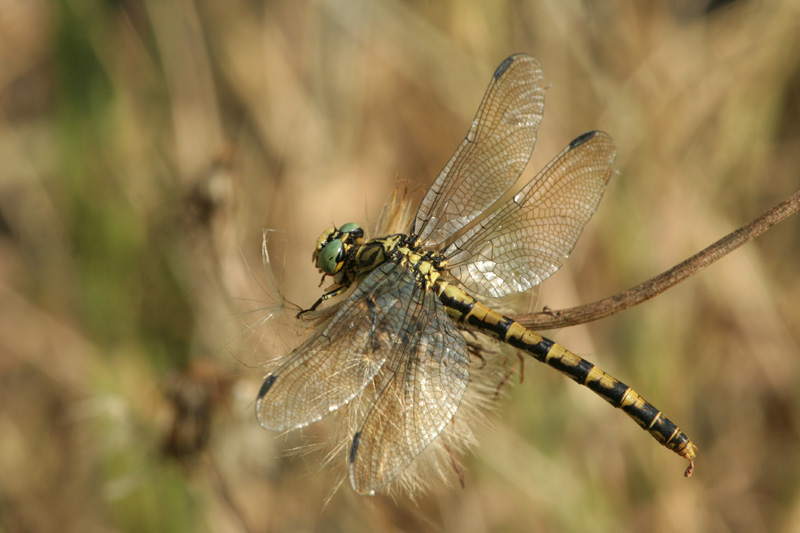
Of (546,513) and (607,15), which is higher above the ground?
(607,15)

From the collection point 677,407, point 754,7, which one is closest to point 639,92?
point 754,7

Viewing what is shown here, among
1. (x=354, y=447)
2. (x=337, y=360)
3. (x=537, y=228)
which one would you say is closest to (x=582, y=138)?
(x=537, y=228)

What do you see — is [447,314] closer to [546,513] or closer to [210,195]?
[210,195]

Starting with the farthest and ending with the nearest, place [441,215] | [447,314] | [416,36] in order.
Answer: [416,36], [441,215], [447,314]

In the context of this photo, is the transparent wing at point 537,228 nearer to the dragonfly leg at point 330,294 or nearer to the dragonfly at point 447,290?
the dragonfly at point 447,290

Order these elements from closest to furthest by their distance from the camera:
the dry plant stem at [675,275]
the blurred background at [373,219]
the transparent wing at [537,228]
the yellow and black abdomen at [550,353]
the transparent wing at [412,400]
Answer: the dry plant stem at [675,275] → the transparent wing at [412,400] → the yellow and black abdomen at [550,353] → the transparent wing at [537,228] → the blurred background at [373,219]

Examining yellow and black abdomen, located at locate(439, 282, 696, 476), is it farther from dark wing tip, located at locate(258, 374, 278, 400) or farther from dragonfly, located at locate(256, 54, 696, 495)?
dark wing tip, located at locate(258, 374, 278, 400)

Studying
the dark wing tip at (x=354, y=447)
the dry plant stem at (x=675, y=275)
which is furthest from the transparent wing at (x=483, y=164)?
the dark wing tip at (x=354, y=447)
